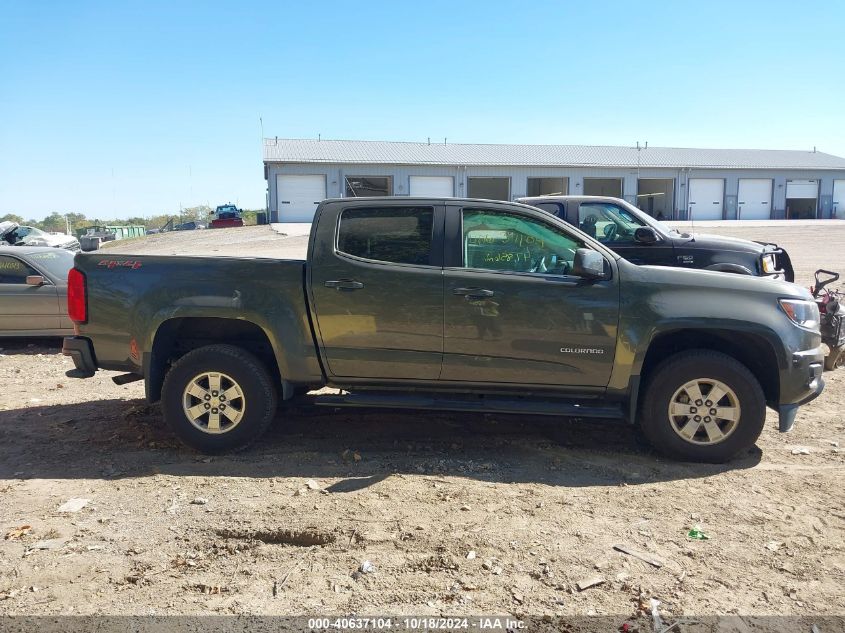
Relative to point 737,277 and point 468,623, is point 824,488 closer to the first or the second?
point 737,277

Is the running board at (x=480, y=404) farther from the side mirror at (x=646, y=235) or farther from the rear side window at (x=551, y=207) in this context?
the rear side window at (x=551, y=207)

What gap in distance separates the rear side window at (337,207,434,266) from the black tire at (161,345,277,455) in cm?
118

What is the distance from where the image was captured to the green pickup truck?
5.00 meters

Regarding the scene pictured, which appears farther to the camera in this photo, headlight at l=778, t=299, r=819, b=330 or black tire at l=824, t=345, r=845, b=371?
black tire at l=824, t=345, r=845, b=371

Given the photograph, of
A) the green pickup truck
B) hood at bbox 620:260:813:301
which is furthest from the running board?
hood at bbox 620:260:813:301

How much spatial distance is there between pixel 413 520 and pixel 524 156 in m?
43.0

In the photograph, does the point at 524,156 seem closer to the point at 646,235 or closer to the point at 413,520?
the point at 646,235

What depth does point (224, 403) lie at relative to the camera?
5246 millimetres

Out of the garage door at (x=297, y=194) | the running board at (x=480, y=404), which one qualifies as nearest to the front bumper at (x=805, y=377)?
the running board at (x=480, y=404)

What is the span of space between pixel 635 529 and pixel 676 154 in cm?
4991

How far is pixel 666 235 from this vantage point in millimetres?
9555

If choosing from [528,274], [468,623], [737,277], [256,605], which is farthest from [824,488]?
[256,605]

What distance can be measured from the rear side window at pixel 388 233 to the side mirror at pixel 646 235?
507 centimetres

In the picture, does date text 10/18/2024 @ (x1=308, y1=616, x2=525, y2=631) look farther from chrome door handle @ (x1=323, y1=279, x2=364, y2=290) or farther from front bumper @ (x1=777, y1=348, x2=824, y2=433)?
front bumper @ (x1=777, y1=348, x2=824, y2=433)
